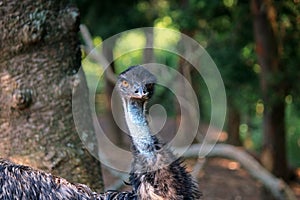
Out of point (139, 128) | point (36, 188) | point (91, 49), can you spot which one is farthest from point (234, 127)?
point (36, 188)

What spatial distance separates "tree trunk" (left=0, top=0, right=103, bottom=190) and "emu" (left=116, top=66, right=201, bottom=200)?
1089mm

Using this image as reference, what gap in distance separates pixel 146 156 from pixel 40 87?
1331mm

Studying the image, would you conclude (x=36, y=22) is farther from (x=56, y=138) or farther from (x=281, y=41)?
(x=281, y=41)

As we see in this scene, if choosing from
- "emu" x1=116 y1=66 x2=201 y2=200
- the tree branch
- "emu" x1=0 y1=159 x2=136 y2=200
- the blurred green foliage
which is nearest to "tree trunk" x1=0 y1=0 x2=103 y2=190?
"emu" x1=0 y1=159 x2=136 y2=200

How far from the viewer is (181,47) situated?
1226 cm

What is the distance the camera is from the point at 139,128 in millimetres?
3891

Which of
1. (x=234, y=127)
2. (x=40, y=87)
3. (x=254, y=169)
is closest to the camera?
(x=40, y=87)

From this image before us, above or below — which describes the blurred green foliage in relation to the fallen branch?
above

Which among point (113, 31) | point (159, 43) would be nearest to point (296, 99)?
point (113, 31)

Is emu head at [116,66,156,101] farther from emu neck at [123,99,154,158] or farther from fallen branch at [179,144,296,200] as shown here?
fallen branch at [179,144,296,200]

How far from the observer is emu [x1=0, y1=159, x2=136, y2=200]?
12.7ft

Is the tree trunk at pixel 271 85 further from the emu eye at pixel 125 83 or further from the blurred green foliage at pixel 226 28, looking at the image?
the emu eye at pixel 125 83

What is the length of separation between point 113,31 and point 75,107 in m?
6.31

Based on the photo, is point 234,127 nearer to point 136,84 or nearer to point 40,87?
point 40,87
